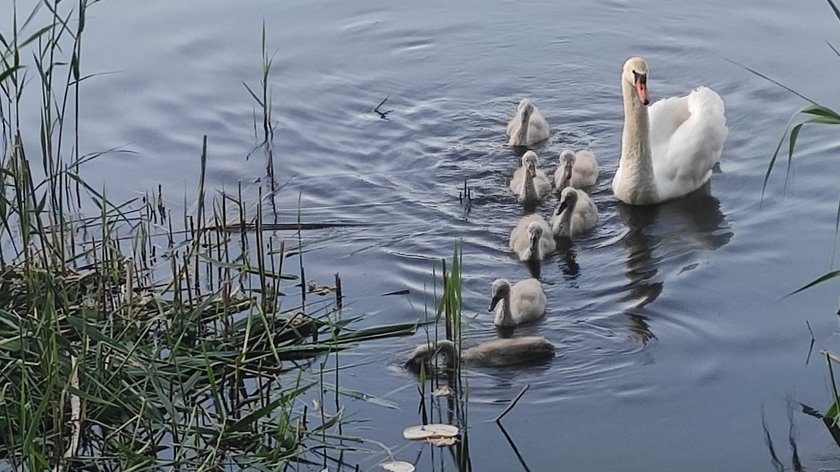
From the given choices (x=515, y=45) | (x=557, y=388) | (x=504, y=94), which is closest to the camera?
(x=557, y=388)

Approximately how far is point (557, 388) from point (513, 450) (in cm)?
60

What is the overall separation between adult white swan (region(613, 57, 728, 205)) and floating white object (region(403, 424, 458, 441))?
311 cm

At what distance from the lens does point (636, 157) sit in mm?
8742

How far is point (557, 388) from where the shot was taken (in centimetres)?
639

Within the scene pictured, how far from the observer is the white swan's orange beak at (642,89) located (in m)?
8.71

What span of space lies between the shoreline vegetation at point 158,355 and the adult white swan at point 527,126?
2.20m

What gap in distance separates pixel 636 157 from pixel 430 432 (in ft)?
10.8

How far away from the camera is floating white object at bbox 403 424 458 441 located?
5.91 m

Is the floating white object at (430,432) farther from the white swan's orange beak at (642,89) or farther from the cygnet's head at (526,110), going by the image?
the cygnet's head at (526,110)

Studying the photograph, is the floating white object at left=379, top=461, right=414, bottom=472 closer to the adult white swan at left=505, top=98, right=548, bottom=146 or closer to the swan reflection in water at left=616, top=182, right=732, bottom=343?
the swan reflection in water at left=616, top=182, right=732, bottom=343

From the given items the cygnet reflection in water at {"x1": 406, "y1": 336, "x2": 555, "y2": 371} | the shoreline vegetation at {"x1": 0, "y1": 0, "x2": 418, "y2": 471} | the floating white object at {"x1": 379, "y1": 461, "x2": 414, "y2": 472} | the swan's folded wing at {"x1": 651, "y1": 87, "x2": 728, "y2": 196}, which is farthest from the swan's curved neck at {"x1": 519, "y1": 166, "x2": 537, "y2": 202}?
the floating white object at {"x1": 379, "y1": 461, "x2": 414, "y2": 472}

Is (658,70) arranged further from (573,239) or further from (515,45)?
(573,239)

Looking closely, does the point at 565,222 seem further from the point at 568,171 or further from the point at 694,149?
the point at 694,149

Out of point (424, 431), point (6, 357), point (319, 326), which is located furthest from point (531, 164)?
point (6, 357)
